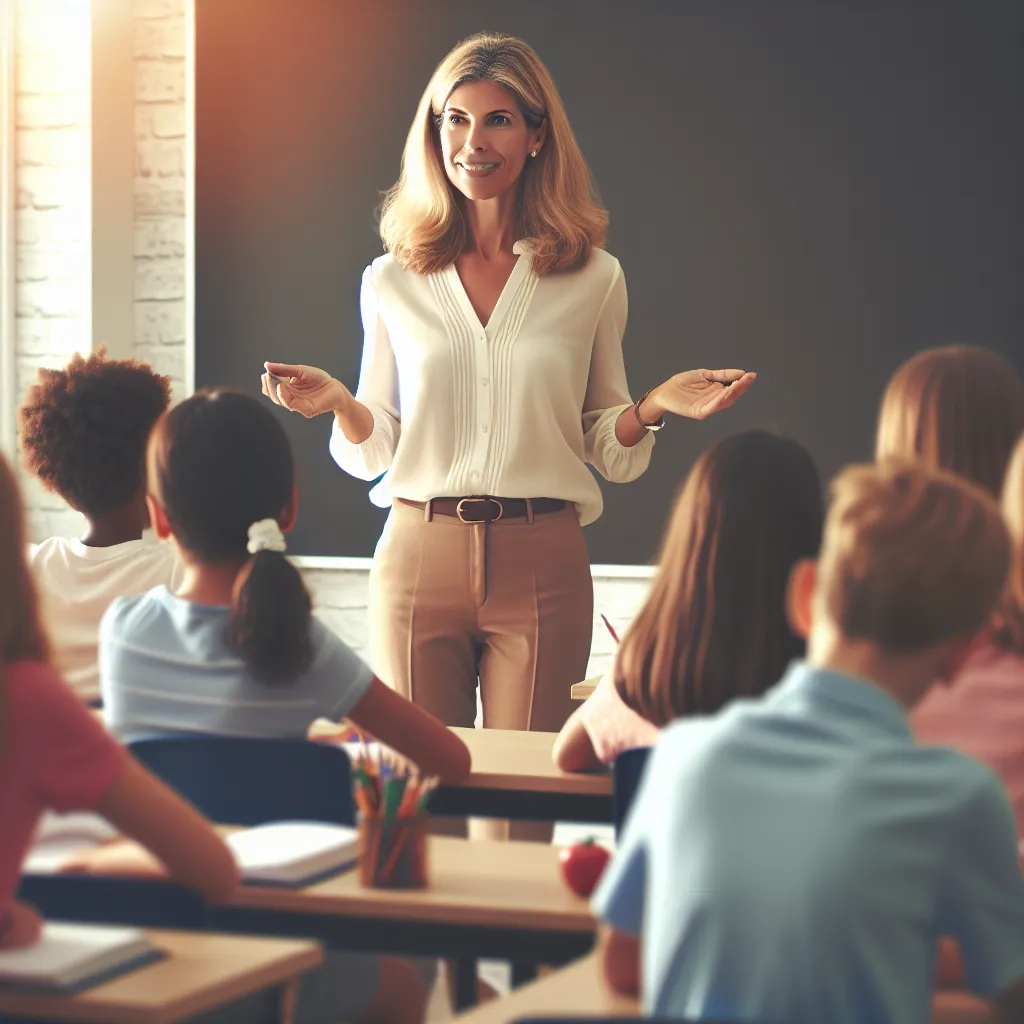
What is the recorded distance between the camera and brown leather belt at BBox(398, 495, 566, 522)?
2832 mm

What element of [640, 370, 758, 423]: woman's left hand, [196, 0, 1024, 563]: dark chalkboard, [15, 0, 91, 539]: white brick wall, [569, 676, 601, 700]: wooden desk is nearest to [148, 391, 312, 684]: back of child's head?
[640, 370, 758, 423]: woman's left hand

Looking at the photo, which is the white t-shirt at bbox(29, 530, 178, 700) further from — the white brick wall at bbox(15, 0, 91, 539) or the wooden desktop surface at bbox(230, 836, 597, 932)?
the white brick wall at bbox(15, 0, 91, 539)

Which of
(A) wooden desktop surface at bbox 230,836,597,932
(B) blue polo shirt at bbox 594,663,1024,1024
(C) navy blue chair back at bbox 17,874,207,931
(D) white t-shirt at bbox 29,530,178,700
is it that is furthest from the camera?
(D) white t-shirt at bbox 29,530,178,700

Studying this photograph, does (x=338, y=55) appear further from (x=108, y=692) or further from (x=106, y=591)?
(x=108, y=692)

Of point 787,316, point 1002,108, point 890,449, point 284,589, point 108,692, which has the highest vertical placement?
point 1002,108

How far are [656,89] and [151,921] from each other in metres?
3.44

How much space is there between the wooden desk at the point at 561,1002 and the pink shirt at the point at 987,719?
1.83ft

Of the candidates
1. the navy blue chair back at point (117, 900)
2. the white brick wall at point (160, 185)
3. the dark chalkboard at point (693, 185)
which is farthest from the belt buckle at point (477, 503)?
the white brick wall at point (160, 185)

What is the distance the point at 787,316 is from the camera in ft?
14.5

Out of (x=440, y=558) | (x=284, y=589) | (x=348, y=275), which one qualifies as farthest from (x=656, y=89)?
(x=284, y=589)

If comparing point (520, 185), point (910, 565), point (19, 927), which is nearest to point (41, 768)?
point (19, 927)

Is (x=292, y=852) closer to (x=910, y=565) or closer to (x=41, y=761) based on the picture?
(x=41, y=761)

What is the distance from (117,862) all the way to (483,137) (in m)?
1.72

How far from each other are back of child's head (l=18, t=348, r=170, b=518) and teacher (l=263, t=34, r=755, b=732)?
0.81 ft
